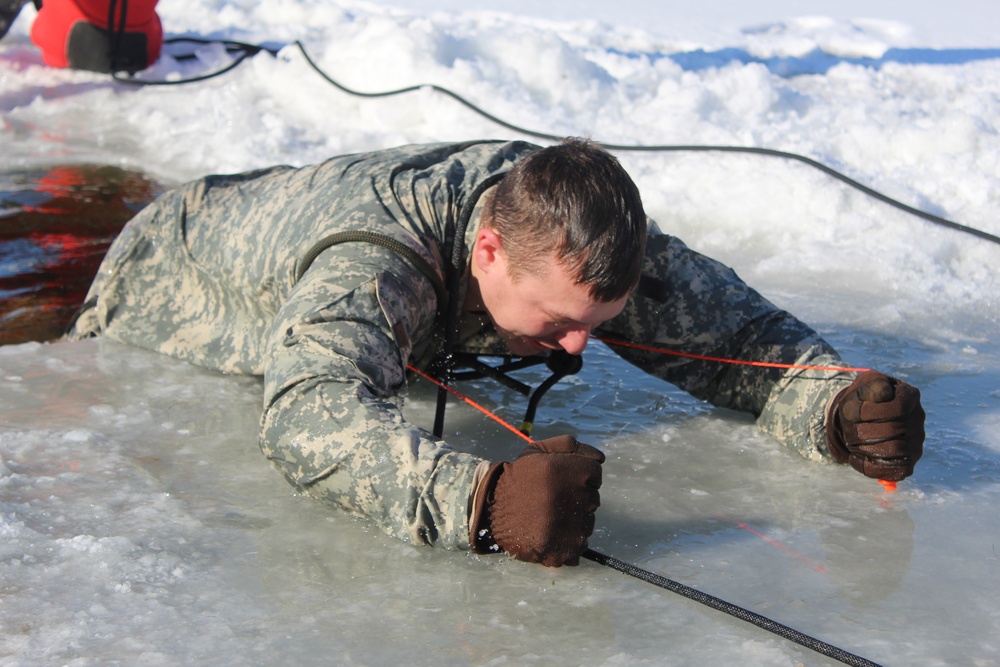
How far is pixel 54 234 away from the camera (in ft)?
13.5

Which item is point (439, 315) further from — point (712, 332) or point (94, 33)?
point (94, 33)

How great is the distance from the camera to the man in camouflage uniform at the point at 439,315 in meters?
1.91

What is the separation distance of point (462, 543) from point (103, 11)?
5.12 m

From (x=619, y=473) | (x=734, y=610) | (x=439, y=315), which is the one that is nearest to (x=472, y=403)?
(x=439, y=315)

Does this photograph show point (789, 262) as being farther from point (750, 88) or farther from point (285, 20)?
point (285, 20)

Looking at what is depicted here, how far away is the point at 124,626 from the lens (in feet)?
5.69

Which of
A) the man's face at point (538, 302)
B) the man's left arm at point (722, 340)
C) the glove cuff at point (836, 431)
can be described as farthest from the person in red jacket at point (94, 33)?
the glove cuff at point (836, 431)

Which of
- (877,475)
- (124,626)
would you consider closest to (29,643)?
(124,626)

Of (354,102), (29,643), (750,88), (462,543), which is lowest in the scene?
(29,643)

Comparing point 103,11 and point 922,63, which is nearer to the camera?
point 103,11

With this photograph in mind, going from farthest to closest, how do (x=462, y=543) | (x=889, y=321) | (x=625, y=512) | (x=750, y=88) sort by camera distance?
1. (x=750, y=88)
2. (x=889, y=321)
3. (x=625, y=512)
4. (x=462, y=543)

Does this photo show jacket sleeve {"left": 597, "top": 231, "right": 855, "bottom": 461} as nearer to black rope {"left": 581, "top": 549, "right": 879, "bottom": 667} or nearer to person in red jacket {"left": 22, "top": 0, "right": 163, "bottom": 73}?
black rope {"left": 581, "top": 549, "right": 879, "bottom": 667}

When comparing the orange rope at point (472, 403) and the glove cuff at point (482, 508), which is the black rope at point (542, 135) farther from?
the glove cuff at point (482, 508)

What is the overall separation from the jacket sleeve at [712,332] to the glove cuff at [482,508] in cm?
96
